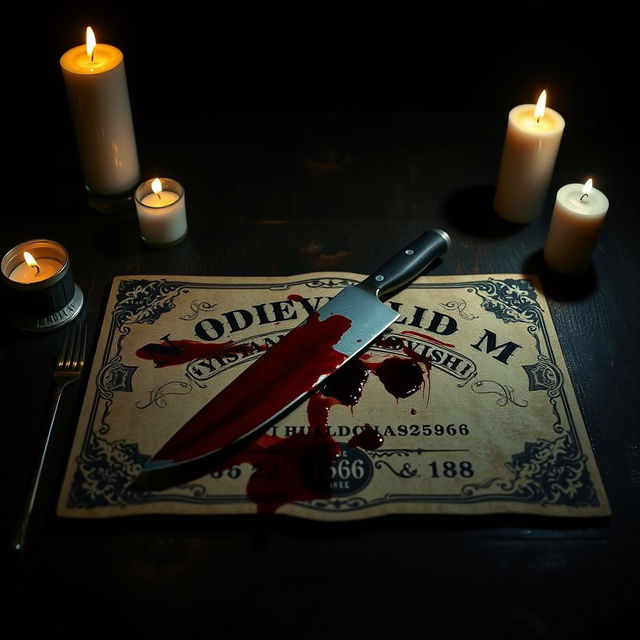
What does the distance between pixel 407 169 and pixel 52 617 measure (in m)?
0.74

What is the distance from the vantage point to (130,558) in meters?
0.71

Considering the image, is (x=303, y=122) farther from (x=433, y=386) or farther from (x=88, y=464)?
(x=88, y=464)

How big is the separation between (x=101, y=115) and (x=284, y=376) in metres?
0.42

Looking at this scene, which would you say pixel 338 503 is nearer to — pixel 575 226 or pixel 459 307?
pixel 459 307

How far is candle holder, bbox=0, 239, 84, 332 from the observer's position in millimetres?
860

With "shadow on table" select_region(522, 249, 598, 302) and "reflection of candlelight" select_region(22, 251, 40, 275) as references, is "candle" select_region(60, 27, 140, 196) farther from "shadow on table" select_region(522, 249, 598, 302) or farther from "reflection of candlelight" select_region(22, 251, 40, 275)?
"shadow on table" select_region(522, 249, 598, 302)

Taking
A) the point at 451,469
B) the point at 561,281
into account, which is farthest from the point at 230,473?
the point at 561,281

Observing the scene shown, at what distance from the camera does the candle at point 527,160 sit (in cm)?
98

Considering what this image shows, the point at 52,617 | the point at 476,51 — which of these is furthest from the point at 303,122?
the point at 52,617

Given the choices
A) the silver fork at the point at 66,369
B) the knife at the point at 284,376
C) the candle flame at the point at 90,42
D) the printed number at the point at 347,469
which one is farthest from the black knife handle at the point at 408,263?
the candle flame at the point at 90,42

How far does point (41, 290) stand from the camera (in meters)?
0.86

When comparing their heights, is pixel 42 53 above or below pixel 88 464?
above

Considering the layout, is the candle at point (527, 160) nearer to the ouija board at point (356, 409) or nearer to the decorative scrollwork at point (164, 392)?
the ouija board at point (356, 409)

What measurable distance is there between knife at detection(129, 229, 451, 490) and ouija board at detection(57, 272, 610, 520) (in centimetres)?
1
